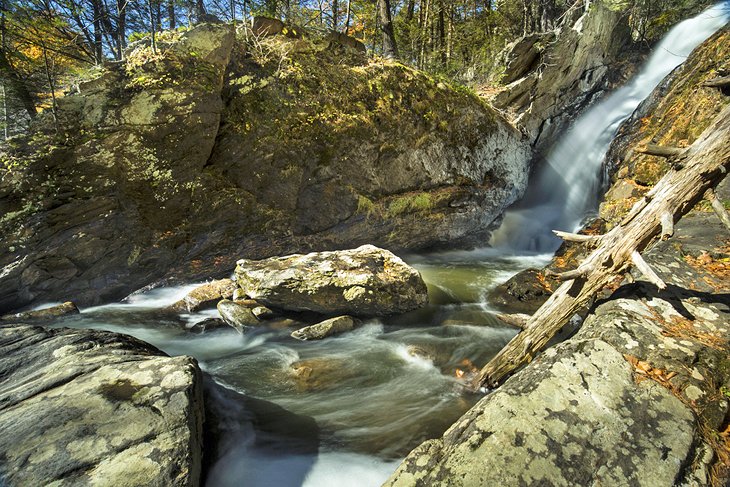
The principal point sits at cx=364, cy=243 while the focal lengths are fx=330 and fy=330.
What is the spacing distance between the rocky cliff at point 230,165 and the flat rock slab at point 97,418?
10.8 ft

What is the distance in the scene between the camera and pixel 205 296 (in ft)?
24.7

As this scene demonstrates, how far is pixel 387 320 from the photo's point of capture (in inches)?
273

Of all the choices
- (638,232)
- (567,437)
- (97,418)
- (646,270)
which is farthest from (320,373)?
(638,232)

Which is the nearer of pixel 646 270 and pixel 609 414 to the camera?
pixel 609 414

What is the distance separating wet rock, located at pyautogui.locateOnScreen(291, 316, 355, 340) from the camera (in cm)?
624

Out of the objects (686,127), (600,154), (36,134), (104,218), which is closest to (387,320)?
(104,218)

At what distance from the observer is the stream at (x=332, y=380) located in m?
3.72

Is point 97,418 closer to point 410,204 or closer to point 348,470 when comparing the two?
point 348,470

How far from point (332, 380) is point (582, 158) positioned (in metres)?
12.9

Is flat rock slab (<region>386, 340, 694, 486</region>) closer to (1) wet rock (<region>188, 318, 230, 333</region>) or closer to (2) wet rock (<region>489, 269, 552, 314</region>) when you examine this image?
(2) wet rock (<region>489, 269, 552, 314</region>)

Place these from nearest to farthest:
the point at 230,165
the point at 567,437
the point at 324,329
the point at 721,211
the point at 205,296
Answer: the point at 567,437 → the point at 721,211 → the point at 324,329 → the point at 205,296 → the point at 230,165

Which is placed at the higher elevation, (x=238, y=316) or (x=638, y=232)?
(x=638, y=232)

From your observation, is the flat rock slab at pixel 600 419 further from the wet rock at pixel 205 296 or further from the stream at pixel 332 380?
the wet rock at pixel 205 296

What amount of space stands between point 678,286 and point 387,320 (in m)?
4.56
